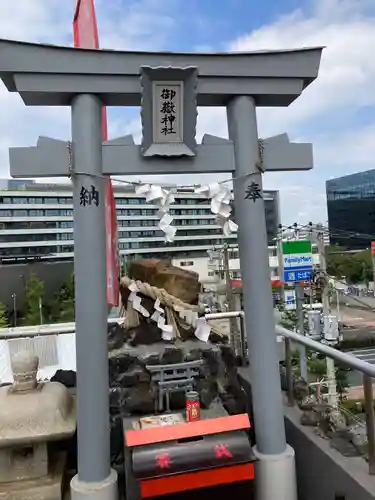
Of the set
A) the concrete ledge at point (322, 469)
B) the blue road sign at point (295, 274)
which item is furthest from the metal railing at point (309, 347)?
the blue road sign at point (295, 274)

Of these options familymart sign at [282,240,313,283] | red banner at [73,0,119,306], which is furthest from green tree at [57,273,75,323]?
red banner at [73,0,119,306]

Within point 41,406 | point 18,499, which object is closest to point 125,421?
point 41,406

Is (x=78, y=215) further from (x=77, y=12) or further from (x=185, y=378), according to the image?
(x=77, y=12)

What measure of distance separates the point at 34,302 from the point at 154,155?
27.6 meters

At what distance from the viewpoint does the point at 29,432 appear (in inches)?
98.7

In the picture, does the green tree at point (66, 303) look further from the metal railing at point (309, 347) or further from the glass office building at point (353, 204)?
the glass office building at point (353, 204)

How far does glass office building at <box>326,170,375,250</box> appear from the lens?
46509 millimetres

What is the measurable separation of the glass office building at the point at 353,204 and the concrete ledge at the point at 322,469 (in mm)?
43941

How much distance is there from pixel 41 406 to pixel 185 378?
0.88m

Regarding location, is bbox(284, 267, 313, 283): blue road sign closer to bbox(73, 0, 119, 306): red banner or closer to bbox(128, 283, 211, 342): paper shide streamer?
bbox(128, 283, 211, 342): paper shide streamer

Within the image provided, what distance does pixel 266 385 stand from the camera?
8.20ft

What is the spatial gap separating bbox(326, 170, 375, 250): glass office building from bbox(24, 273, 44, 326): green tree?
97.2ft

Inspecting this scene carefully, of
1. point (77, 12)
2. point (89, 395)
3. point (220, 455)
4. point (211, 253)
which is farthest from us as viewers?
point (211, 253)

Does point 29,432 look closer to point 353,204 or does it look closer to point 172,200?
point 172,200
